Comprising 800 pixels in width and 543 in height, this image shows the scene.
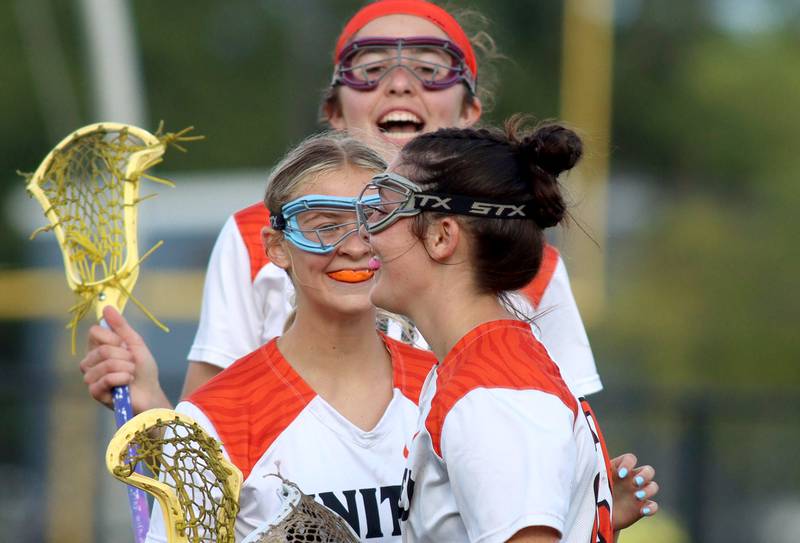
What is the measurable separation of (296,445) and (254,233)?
0.99 meters

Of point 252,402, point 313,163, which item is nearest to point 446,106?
point 313,163

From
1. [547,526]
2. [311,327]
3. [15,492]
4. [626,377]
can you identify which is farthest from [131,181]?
[626,377]

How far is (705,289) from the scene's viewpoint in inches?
666

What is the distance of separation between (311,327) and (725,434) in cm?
702

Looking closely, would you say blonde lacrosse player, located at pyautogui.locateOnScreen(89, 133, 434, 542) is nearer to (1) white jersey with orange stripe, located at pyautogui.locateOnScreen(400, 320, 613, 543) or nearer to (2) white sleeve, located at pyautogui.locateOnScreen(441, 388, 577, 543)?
(1) white jersey with orange stripe, located at pyautogui.locateOnScreen(400, 320, 613, 543)

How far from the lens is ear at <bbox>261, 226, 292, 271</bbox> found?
3850 millimetres

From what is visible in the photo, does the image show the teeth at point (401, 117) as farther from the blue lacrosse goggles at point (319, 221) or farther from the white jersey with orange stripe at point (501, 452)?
the white jersey with orange stripe at point (501, 452)

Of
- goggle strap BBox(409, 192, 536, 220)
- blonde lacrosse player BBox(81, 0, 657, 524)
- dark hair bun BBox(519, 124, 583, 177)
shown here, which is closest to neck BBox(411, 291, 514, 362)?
goggle strap BBox(409, 192, 536, 220)

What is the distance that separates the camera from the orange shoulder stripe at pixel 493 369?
291 centimetres

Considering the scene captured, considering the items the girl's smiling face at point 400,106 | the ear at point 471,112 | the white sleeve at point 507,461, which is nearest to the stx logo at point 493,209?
the white sleeve at point 507,461

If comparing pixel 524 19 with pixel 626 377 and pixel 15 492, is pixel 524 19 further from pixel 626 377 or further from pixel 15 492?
pixel 15 492

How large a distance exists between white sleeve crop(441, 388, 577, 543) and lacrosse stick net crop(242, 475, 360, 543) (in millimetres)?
446

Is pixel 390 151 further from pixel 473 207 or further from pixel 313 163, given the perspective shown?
pixel 473 207

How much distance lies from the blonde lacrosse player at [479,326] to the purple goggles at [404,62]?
123cm
